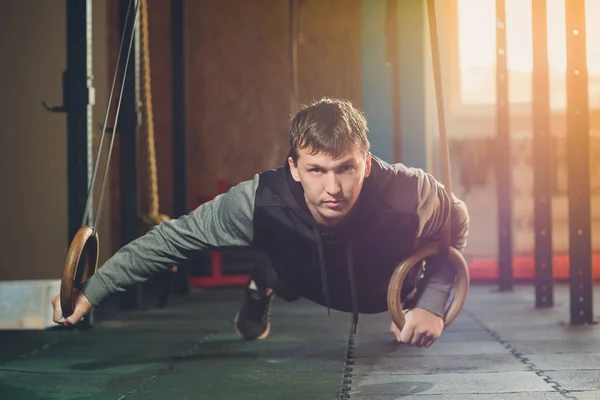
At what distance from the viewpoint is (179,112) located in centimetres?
546

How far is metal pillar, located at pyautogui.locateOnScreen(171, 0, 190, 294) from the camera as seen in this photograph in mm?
5430

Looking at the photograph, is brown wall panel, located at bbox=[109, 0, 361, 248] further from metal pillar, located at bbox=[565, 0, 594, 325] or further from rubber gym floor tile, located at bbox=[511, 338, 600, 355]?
rubber gym floor tile, located at bbox=[511, 338, 600, 355]

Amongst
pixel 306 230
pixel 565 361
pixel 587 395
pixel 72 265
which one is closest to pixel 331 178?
pixel 306 230

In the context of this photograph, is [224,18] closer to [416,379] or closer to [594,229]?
[594,229]

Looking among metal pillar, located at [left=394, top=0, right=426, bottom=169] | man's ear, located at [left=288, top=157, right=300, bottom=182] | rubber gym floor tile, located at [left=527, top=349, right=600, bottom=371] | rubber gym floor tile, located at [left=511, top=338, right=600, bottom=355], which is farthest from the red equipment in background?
man's ear, located at [left=288, top=157, right=300, bottom=182]

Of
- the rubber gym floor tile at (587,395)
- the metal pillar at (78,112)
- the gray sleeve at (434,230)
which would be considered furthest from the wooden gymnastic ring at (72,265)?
the metal pillar at (78,112)

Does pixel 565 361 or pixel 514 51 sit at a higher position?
pixel 514 51

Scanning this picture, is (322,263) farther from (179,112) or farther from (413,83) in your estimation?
(413,83)

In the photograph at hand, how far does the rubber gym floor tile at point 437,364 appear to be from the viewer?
2.84 m

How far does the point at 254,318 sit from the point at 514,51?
10.5 feet

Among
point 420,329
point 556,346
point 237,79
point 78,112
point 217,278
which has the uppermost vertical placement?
point 237,79

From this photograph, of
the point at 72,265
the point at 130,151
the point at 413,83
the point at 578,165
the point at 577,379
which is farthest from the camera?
the point at 413,83

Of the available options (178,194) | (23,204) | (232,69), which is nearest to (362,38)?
(232,69)

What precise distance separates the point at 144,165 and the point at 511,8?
8.80 ft
